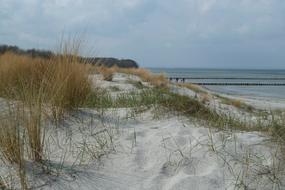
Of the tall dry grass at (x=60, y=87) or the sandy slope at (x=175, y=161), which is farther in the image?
the tall dry grass at (x=60, y=87)

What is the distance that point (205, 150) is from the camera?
3.54 metres

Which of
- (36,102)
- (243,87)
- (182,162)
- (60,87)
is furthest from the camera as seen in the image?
(243,87)

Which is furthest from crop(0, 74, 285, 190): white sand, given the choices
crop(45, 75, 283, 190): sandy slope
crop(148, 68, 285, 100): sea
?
crop(148, 68, 285, 100): sea

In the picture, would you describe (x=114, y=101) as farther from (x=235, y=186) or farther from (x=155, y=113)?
(x=235, y=186)

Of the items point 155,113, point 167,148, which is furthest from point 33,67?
point 167,148

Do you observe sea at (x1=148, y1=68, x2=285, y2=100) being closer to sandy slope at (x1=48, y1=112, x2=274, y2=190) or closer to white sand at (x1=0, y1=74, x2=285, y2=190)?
white sand at (x1=0, y1=74, x2=285, y2=190)

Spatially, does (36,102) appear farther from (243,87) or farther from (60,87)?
(243,87)

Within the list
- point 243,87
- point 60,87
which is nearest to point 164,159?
point 60,87

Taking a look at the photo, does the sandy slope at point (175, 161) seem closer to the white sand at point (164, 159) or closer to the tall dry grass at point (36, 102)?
the white sand at point (164, 159)

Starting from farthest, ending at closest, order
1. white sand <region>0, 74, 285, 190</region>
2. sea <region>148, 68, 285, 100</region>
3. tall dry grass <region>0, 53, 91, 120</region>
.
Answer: sea <region>148, 68, 285, 100</region>
tall dry grass <region>0, 53, 91, 120</region>
white sand <region>0, 74, 285, 190</region>

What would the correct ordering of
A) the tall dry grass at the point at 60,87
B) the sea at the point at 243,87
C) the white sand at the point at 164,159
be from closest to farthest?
the white sand at the point at 164,159, the tall dry grass at the point at 60,87, the sea at the point at 243,87

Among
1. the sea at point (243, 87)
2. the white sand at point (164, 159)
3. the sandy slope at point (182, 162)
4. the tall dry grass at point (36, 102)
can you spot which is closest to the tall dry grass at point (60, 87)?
the tall dry grass at point (36, 102)

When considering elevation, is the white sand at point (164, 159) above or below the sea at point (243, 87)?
above

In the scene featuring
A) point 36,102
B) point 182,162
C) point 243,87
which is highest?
point 36,102
